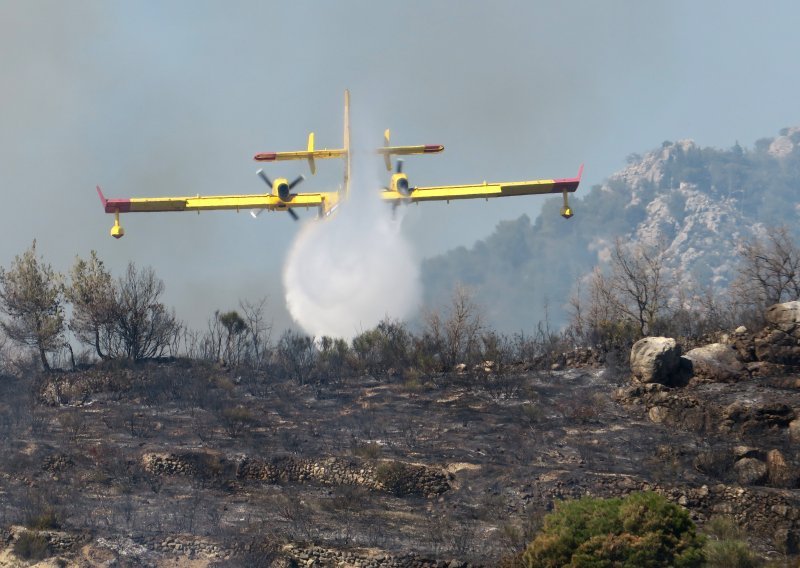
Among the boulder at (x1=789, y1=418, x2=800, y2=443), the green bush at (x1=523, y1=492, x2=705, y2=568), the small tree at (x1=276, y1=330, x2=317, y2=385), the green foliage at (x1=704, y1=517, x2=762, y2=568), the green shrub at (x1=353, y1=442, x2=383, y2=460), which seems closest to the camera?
the green bush at (x1=523, y1=492, x2=705, y2=568)

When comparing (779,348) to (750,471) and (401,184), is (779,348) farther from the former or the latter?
(401,184)

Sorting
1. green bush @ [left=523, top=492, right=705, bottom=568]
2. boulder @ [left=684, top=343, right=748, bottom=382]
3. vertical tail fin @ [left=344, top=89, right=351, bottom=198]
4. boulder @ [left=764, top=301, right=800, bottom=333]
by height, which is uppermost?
vertical tail fin @ [left=344, top=89, right=351, bottom=198]

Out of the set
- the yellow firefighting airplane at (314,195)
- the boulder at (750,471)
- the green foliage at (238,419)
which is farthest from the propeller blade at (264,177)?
the boulder at (750,471)

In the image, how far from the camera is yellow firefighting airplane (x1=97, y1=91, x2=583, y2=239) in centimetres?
5581

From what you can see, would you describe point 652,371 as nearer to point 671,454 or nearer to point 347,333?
point 671,454

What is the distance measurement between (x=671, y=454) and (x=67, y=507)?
76.9 ft

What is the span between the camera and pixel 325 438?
45.7m

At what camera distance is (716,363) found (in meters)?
48.5

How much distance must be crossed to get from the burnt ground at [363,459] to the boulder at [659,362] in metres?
0.84

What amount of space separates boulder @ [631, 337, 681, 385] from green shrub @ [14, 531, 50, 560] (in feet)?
89.5

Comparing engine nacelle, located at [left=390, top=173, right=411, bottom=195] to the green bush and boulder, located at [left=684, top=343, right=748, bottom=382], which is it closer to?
boulder, located at [left=684, top=343, right=748, bottom=382]

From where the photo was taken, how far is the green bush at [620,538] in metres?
28.5

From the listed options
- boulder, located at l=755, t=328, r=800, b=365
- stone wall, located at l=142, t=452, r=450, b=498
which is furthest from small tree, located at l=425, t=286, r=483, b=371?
boulder, located at l=755, t=328, r=800, b=365

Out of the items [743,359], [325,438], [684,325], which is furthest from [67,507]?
[684,325]
